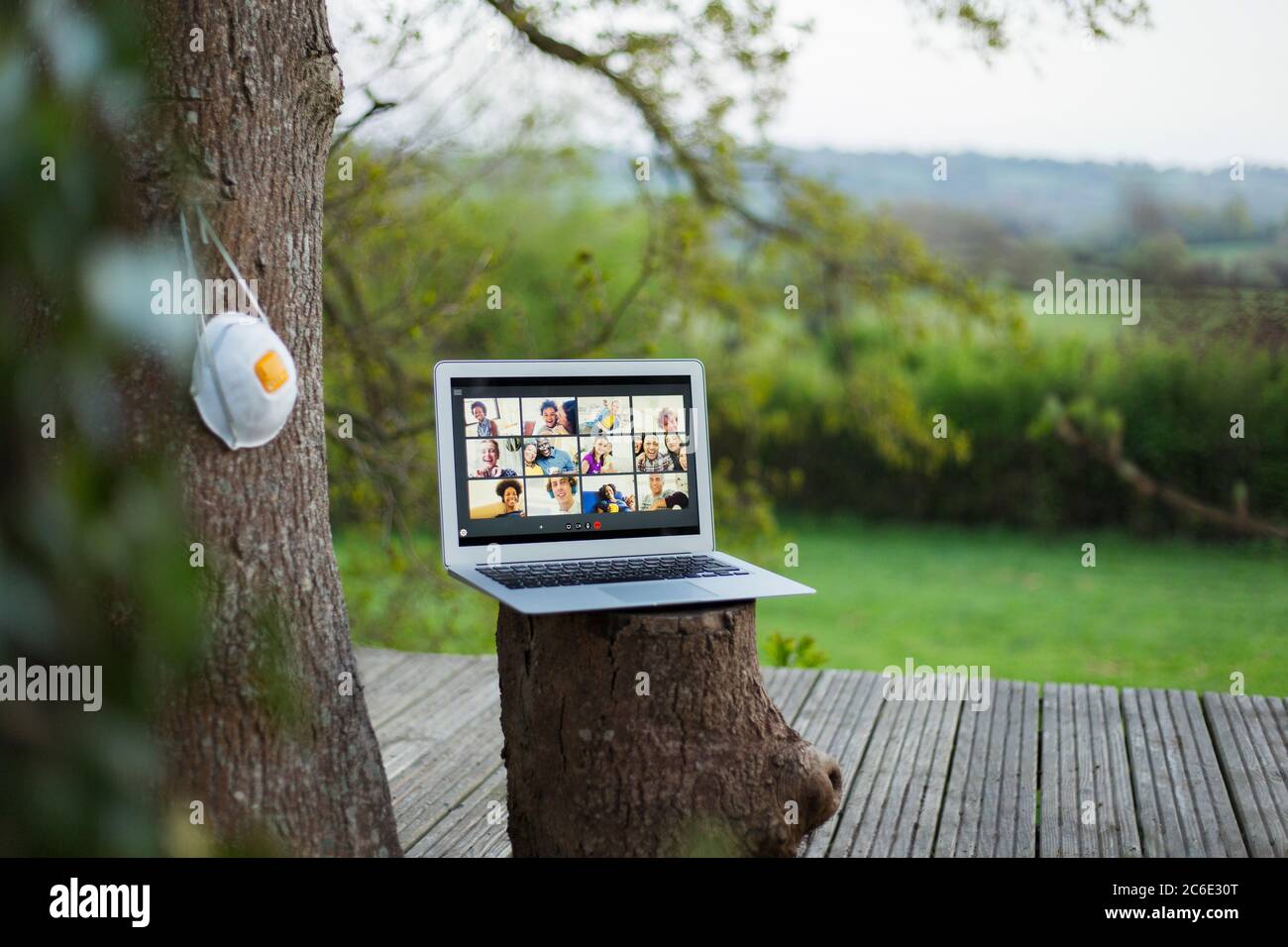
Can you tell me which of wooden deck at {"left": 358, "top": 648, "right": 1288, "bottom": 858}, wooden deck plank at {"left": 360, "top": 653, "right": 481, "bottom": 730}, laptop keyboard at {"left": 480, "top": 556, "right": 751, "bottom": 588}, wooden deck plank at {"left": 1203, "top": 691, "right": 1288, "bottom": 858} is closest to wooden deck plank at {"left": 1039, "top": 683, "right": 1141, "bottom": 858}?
wooden deck at {"left": 358, "top": 648, "right": 1288, "bottom": 858}

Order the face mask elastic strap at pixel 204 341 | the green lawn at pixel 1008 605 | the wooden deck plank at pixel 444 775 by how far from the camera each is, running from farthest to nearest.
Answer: the green lawn at pixel 1008 605 → the wooden deck plank at pixel 444 775 → the face mask elastic strap at pixel 204 341

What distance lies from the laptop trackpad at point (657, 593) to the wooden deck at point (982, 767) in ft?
2.78

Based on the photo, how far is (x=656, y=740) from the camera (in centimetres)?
210

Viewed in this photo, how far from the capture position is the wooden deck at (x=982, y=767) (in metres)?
2.73

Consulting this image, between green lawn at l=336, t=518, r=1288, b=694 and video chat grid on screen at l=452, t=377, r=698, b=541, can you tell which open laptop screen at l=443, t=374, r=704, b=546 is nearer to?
video chat grid on screen at l=452, t=377, r=698, b=541

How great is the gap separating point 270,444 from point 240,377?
0.20 meters

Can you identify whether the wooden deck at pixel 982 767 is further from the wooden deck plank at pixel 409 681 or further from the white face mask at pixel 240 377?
the white face mask at pixel 240 377

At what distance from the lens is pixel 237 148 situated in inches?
77.6

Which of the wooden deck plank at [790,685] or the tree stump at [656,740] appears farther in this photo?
the wooden deck plank at [790,685]

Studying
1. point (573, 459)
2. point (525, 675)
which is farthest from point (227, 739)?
point (573, 459)

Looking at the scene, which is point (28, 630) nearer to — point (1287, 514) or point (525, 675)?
point (525, 675)

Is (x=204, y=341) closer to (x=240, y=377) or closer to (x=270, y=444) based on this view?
(x=240, y=377)

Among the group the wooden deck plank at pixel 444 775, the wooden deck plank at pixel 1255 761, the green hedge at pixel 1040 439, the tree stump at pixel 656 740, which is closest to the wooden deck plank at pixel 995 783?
the wooden deck plank at pixel 1255 761
